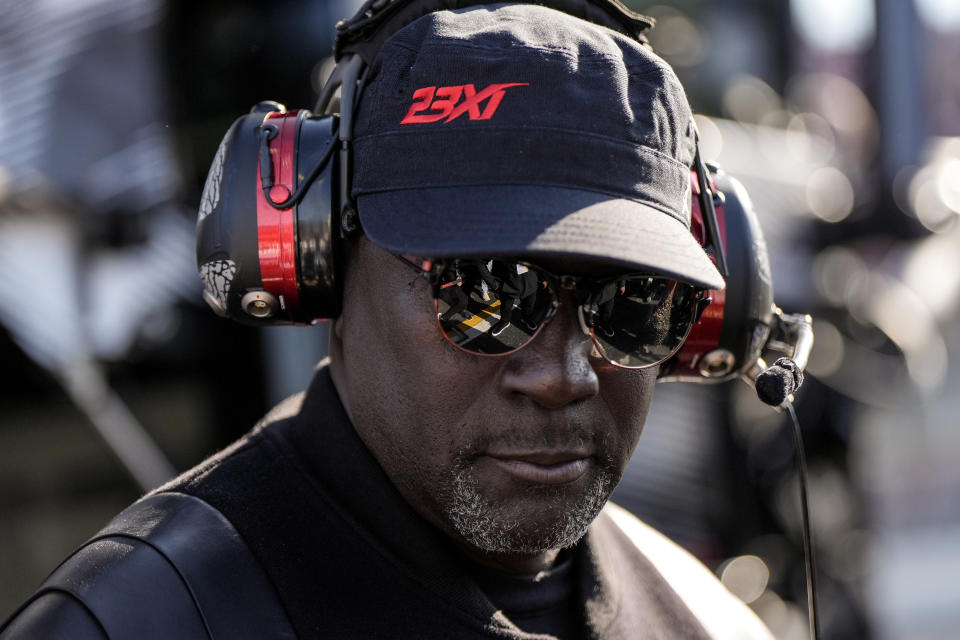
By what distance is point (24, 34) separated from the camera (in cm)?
367

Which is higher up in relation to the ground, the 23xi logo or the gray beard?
the 23xi logo

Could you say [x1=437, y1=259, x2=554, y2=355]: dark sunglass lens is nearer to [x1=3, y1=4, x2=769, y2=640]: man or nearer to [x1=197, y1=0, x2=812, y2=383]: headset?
[x1=3, y1=4, x2=769, y2=640]: man

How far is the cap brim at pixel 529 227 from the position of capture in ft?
4.46

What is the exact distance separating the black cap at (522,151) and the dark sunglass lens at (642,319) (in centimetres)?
11

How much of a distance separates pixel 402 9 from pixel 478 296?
0.56 meters

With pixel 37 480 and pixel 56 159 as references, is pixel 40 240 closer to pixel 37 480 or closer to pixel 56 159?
pixel 56 159

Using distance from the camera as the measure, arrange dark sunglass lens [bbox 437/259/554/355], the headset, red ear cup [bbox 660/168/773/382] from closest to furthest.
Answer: dark sunglass lens [bbox 437/259/554/355], the headset, red ear cup [bbox 660/168/773/382]

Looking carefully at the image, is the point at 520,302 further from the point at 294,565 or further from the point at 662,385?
the point at 662,385

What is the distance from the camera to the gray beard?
1511 mm

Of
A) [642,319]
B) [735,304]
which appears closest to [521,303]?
[642,319]

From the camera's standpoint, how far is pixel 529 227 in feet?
4.48

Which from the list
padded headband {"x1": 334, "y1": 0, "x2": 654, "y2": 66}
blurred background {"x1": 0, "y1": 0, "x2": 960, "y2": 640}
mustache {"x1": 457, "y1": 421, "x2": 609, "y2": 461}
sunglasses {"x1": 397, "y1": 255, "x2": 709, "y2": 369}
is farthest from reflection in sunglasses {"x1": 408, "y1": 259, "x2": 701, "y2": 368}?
blurred background {"x1": 0, "y1": 0, "x2": 960, "y2": 640}

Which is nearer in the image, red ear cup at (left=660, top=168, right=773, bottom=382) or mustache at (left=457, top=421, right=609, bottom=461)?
mustache at (left=457, top=421, right=609, bottom=461)

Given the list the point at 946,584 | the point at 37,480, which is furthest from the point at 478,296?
the point at 946,584
